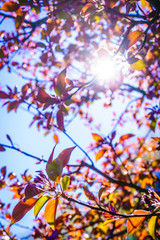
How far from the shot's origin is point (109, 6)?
1063mm

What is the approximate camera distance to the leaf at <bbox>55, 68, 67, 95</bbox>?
0.95m

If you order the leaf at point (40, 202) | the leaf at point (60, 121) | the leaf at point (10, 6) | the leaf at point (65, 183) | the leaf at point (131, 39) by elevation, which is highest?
the leaf at point (10, 6)

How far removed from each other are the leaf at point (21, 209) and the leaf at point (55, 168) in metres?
0.15

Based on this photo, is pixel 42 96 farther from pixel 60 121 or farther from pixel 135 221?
pixel 135 221

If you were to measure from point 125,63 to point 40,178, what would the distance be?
32.3 inches

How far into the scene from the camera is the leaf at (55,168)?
28.5 inches

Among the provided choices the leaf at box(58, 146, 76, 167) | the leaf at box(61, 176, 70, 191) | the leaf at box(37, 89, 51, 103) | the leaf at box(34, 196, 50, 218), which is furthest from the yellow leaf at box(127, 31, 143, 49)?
the leaf at box(34, 196, 50, 218)

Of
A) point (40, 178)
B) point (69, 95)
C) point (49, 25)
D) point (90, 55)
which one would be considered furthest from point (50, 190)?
point (90, 55)

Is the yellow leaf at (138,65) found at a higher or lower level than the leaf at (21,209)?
higher

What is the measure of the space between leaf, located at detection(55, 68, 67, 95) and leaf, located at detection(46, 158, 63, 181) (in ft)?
1.55

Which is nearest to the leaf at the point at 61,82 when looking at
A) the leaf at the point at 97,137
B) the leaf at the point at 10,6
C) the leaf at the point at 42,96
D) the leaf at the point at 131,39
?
the leaf at the point at 42,96

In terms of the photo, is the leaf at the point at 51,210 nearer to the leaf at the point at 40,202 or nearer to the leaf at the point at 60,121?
the leaf at the point at 40,202

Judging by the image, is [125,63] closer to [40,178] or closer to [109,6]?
[109,6]

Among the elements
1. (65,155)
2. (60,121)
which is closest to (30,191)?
(65,155)
